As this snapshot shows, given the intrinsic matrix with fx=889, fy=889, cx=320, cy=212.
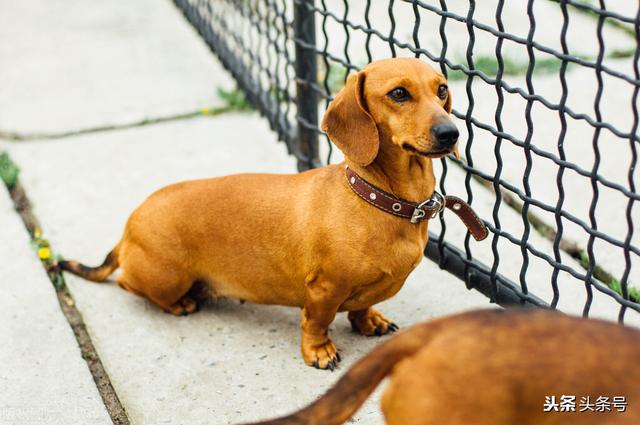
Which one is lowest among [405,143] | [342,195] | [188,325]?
[188,325]

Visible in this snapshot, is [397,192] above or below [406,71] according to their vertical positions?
below

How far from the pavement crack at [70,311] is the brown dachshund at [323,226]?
167mm

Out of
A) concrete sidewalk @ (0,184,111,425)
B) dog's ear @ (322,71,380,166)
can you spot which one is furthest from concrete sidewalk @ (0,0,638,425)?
dog's ear @ (322,71,380,166)

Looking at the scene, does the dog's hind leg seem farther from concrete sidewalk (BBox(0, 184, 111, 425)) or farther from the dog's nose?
the dog's nose

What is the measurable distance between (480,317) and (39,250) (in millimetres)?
2376

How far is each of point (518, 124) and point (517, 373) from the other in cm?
319

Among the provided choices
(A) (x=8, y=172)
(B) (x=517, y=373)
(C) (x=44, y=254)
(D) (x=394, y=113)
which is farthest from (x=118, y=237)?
(B) (x=517, y=373)

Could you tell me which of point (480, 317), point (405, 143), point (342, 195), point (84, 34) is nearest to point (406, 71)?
point (405, 143)

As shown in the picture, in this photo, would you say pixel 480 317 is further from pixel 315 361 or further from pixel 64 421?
pixel 64 421

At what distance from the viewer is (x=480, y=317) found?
1.66 m

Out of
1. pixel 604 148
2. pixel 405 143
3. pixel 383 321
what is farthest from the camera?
pixel 604 148

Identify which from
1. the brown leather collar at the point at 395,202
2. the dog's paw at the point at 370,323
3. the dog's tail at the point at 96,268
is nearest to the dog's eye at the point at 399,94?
the brown leather collar at the point at 395,202

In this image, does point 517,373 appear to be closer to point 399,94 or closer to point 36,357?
point 399,94

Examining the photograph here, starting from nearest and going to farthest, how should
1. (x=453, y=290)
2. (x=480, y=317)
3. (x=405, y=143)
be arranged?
(x=480, y=317), (x=405, y=143), (x=453, y=290)
